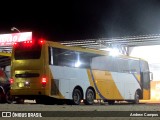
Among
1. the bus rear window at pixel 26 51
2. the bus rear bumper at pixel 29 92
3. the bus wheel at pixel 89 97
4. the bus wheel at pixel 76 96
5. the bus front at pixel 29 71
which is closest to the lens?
the bus rear bumper at pixel 29 92

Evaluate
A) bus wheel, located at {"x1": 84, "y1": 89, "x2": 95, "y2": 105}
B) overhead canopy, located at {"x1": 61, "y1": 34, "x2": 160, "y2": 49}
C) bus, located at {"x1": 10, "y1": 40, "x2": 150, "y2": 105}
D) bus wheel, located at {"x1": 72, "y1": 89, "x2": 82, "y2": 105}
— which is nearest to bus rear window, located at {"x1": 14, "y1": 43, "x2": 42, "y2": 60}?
bus, located at {"x1": 10, "y1": 40, "x2": 150, "y2": 105}

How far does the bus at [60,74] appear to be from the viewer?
19184 mm

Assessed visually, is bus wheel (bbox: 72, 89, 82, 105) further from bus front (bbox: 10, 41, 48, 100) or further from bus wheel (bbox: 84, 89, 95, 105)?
bus front (bbox: 10, 41, 48, 100)

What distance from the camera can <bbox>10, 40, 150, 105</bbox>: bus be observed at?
62.9 feet

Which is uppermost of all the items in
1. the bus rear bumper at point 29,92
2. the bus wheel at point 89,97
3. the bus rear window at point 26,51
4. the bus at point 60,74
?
the bus rear window at point 26,51

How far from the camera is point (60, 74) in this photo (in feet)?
64.5

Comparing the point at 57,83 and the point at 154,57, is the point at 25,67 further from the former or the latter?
the point at 154,57

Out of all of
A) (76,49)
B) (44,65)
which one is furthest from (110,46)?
(44,65)

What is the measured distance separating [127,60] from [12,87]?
27.1ft

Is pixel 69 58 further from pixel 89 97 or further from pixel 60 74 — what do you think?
pixel 89 97

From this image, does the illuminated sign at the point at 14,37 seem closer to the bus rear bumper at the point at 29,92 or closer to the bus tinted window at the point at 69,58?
the bus tinted window at the point at 69,58

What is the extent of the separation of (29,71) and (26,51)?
1082 millimetres

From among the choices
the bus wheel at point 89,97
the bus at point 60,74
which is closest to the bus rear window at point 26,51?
the bus at point 60,74

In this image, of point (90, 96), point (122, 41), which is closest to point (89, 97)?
point (90, 96)
